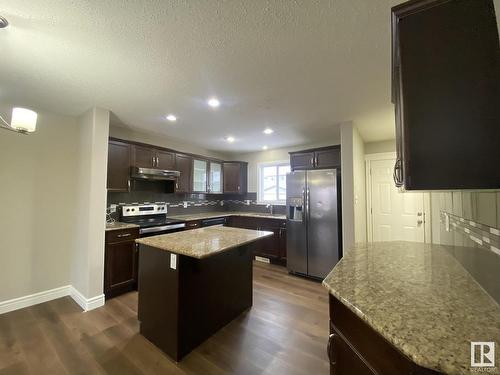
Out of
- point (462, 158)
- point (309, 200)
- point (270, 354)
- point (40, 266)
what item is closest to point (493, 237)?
point (462, 158)

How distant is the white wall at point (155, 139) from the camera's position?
3525 mm

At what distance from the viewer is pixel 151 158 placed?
3.61 metres

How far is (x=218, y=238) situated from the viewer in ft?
7.11

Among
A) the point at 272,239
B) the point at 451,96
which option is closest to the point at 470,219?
the point at 451,96

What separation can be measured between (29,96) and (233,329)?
3237mm

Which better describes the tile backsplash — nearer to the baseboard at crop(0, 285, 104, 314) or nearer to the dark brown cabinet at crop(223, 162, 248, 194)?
the baseboard at crop(0, 285, 104, 314)

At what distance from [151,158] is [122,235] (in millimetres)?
1321

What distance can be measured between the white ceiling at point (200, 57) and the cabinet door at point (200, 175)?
62.5 inches

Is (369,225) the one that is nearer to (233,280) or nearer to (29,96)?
(233,280)

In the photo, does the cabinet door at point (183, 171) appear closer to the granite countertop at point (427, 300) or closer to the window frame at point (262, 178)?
the window frame at point (262, 178)

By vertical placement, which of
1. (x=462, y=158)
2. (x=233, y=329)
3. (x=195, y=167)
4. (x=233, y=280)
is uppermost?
(x=195, y=167)

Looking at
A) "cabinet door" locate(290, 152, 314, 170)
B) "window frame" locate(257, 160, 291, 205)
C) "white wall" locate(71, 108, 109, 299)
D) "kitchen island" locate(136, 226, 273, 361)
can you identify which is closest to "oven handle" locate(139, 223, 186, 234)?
"white wall" locate(71, 108, 109, 299)

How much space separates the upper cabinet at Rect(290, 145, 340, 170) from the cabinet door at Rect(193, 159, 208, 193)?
Result: 1.83 meters

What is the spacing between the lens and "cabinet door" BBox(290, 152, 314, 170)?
3867 mm
